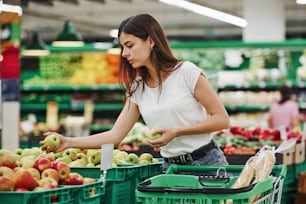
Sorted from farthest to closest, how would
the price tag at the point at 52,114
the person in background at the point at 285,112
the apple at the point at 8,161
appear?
the price tag at the point at 52,114
the person in background at the point at 285,112
the apple at the point at 8,161

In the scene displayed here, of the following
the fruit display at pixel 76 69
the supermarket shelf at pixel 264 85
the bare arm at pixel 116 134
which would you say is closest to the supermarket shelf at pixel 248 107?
the supermarket shelf at pixel 264 85

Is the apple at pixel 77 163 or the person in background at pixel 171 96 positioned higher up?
the person in background at pixel 171 96

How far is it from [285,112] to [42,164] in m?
7.93

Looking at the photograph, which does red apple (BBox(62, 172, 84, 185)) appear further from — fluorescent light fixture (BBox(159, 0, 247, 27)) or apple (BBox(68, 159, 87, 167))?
fluorescent light fixture (BBox(159, 0, 247, 27))

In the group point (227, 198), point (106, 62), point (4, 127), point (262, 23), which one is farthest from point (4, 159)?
point (262, 23)

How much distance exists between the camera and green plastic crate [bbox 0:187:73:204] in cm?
286

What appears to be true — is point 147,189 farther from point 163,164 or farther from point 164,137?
point 163,164


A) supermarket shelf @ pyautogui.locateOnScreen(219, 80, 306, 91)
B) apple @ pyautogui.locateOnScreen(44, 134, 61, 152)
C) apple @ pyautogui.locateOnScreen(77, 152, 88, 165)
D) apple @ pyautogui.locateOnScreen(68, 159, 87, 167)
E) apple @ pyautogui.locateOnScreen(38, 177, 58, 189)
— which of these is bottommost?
apple @ pyautogui.locateOnScreen(38, 177, 58, 189)

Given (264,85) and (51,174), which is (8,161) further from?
(264,85)

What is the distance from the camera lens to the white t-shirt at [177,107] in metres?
3.87

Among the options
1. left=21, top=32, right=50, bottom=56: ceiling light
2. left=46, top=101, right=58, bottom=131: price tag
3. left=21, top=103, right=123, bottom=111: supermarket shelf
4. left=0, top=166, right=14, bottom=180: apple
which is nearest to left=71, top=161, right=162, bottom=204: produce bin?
left=0, top=166, right=14, bottom=180: apple

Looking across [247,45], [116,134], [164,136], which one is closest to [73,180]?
[164,136]

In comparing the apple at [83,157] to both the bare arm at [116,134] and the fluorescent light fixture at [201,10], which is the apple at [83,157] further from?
the fluorescent light fixture at [201,10]

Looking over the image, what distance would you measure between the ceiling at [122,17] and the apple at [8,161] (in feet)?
46.5
